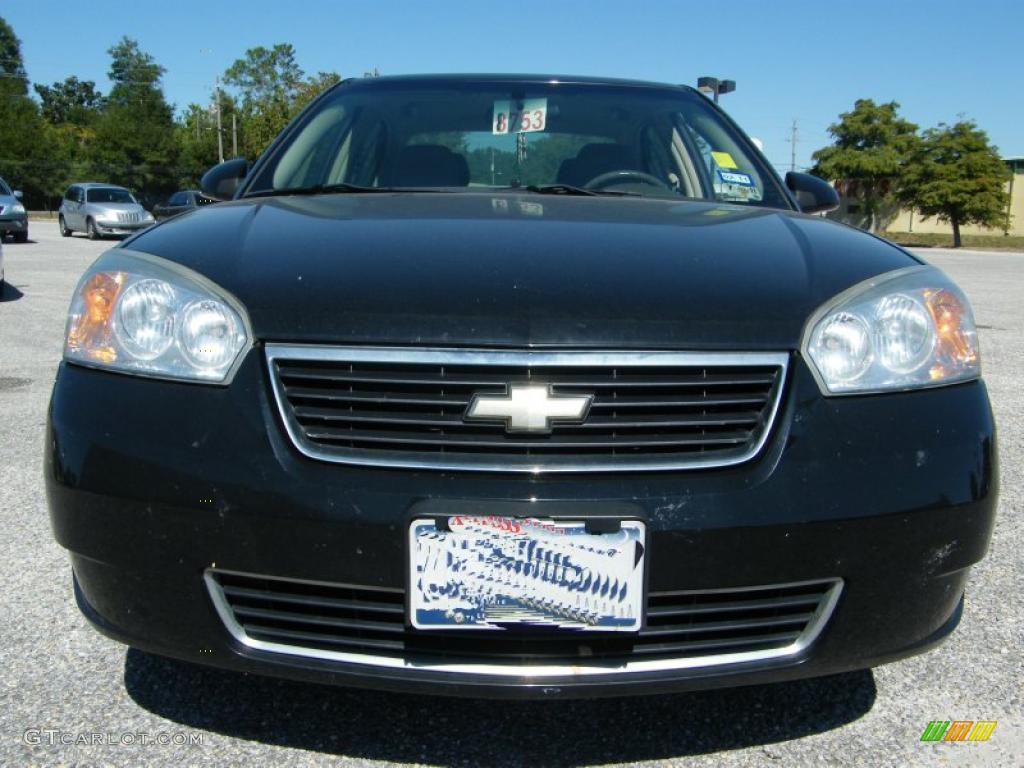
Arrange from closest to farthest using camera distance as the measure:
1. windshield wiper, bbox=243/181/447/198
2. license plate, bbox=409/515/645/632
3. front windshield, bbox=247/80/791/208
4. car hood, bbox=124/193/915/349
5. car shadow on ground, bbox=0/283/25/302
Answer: license plate, bbox=409/515/645/632 → car hood, bbox=124/193/915/349 → windshield wiper, bbox=243/181/447/198 → front windshield, bbox=247/80/791/208 → car shadow on ground, bbox=0/283/25/302

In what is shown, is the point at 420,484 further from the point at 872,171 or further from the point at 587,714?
the point at 872,171

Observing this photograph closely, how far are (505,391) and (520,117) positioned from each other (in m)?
1.67

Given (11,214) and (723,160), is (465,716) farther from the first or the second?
(11,214)

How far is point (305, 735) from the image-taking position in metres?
1.95

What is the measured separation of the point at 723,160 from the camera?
10.1 ft

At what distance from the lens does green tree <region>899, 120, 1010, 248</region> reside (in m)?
46.0

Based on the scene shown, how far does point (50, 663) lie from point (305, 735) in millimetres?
745

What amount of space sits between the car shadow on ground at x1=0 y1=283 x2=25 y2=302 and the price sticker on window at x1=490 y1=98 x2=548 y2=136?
8826 millimetres

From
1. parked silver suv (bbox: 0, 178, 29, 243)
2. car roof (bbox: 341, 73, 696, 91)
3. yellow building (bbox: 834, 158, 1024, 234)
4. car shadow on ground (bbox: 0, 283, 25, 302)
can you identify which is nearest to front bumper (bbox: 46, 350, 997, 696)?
car roof (bbox: 341, 73, 696, 91)

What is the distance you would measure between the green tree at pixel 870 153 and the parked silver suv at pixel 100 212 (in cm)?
4110

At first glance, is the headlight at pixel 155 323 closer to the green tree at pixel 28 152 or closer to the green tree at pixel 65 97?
the green tree at pixel 28 152

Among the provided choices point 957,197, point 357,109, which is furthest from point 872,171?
point 357,109

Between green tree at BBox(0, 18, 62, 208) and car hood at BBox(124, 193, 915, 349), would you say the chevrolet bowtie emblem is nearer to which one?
car hood at BBox(124, 193, 915, 349)

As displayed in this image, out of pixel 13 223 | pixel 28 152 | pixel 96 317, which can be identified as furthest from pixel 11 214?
pixel 28 152
